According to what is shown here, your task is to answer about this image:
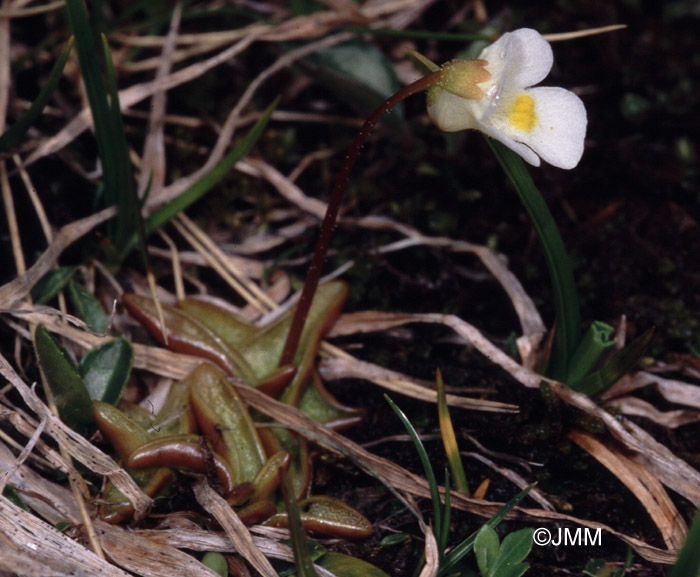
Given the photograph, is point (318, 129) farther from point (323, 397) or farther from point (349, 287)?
point (323, 397)

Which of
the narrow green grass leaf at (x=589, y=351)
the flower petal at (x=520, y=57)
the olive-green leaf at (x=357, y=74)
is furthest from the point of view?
the olive-green leaf at (x=357, y=74)

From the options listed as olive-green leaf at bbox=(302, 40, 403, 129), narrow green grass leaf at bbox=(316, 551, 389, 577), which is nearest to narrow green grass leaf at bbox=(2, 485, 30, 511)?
narrow green grass leaf at bbox=(316, 551, 389, 577)

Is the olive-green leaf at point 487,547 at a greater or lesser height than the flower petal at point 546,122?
lesser

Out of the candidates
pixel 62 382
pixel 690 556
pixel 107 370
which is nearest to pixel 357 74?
pixel 107 370

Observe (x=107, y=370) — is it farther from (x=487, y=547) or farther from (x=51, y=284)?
(x=487, y=547)

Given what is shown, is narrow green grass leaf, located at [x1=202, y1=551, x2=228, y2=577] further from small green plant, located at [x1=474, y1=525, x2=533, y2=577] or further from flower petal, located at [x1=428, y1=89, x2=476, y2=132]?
flower petal, located at [x1=428, y1=89, x2=476, y2=132]

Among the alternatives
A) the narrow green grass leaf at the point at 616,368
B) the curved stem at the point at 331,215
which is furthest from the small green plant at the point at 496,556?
the curved stem at the point at 331,215

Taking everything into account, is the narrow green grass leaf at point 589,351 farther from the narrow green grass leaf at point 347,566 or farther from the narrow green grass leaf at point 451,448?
the narrow green grass leaf at point 347,566
